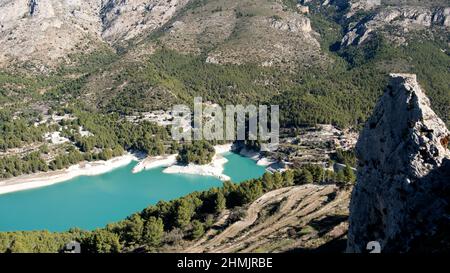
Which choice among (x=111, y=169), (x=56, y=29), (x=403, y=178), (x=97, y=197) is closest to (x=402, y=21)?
(x=111, y=169)

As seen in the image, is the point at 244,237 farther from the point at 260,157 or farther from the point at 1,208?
the point at 260,157

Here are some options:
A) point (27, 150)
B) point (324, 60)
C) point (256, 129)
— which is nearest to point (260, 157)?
point (256, 129)

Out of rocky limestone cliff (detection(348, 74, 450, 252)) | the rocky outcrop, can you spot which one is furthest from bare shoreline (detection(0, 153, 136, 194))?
the rocky outcrop

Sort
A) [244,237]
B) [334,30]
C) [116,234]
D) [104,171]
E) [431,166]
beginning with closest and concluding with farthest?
[431,166] < [244,237] < [116,234] < [104,171] < [334,30]

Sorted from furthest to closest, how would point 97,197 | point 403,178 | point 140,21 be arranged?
1. point 140,21
2. point 97,197
3. point 403,178

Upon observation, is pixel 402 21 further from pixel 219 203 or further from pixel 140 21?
pixel 219 203

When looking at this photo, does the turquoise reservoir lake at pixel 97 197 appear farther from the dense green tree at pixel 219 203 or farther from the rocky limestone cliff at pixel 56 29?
the rocky limestone cliff at pixel 56 29
